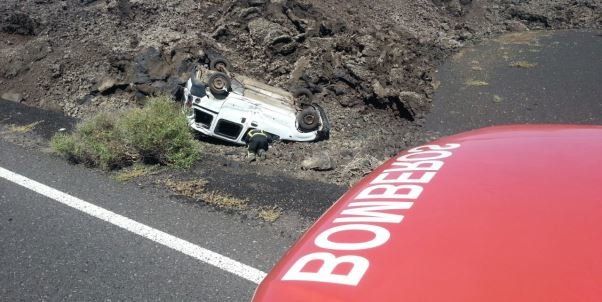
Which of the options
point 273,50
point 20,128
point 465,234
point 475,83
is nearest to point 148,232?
point 465,234

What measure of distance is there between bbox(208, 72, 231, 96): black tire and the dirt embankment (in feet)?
3.69

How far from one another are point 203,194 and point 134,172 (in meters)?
1.29

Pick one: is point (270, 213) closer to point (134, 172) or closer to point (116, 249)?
point (116, 249)

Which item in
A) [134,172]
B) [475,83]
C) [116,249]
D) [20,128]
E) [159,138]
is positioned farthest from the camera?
[475,83]

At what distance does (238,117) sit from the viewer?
1023 centimetres

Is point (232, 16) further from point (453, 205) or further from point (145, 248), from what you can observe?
point (453, 205)

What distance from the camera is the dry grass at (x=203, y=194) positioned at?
5.76 meters

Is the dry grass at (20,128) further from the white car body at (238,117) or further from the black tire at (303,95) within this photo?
the black tire at (303,95)

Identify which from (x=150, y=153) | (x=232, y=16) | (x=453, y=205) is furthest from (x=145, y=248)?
(x=232, y=16)

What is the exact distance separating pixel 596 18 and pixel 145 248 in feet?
57.7

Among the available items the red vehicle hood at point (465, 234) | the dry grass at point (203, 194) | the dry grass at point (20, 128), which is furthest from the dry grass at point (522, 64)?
the red vehicle hood at point (465, 234)

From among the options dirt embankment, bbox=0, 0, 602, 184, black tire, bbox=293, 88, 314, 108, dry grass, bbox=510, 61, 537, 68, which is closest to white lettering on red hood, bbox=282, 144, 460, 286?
dirt embankment, bbox=0, 0, 602, 184

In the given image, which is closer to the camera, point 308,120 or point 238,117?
point 238,117

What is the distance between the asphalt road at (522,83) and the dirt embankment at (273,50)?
64 cm
